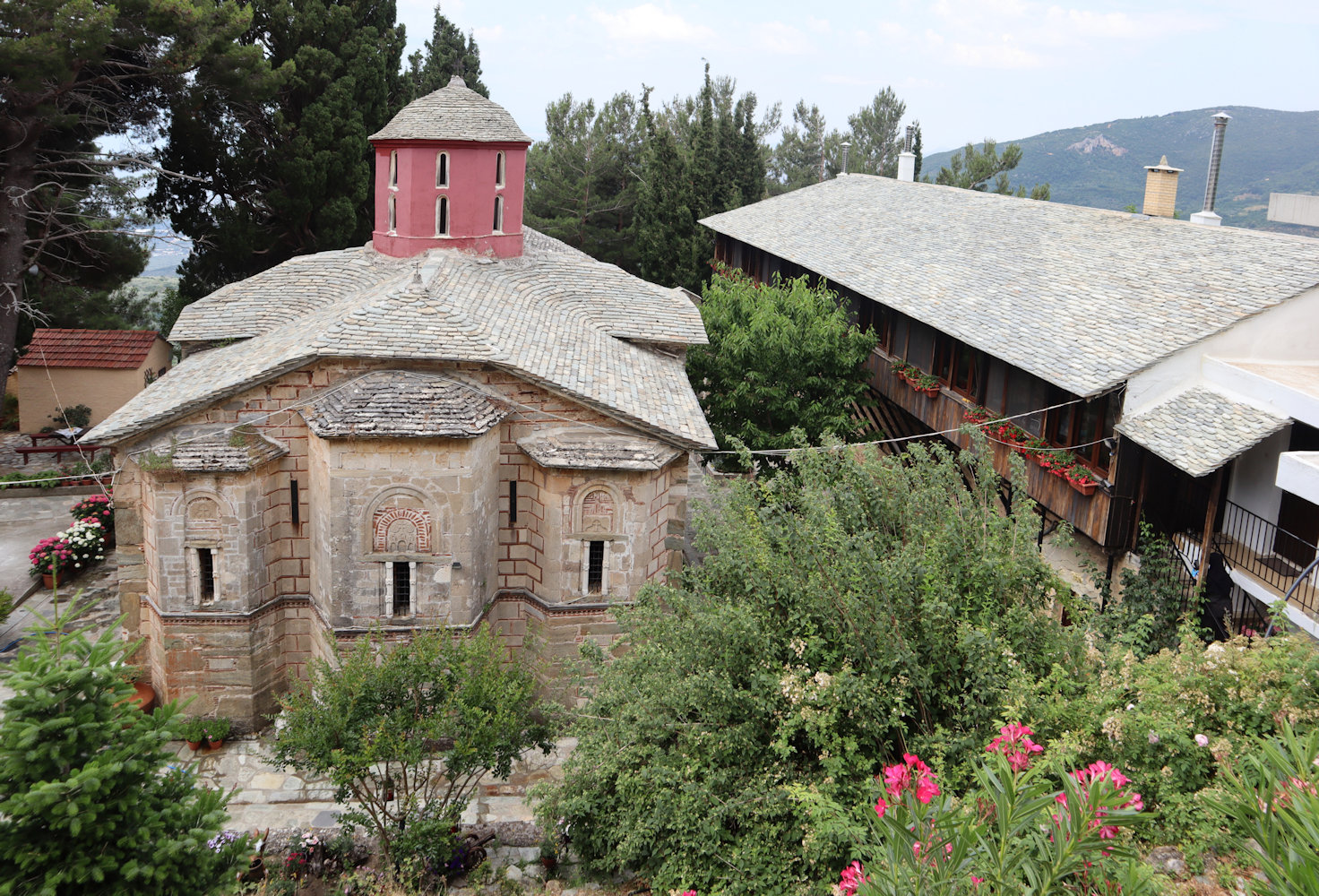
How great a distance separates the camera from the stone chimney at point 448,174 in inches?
829

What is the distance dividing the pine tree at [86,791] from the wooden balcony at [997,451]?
8674mm

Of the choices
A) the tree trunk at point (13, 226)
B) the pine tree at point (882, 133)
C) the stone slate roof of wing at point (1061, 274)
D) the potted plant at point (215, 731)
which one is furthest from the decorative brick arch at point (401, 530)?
the pine tree at point (882, 133)

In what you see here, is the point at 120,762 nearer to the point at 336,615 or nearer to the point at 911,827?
the point at 911,827

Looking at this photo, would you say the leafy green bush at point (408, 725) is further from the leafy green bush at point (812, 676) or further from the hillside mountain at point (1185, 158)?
the hillside mountain at point (1185, 158)

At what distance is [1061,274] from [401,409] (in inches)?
527

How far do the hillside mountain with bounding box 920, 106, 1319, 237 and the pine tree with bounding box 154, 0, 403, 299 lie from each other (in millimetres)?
93567

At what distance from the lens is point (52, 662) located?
7.94m

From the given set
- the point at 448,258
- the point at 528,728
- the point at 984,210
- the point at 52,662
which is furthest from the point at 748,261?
the point at 52,662

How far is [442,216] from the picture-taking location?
70.3ft

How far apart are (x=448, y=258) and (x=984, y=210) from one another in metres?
14.8

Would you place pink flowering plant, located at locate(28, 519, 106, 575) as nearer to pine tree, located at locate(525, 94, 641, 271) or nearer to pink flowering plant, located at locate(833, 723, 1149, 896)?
pink flowering plant, located at locate(833, 723, 1149, 896)

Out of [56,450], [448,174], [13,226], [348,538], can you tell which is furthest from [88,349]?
[348,538]

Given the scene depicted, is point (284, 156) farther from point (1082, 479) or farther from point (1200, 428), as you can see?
point (1200, 428)

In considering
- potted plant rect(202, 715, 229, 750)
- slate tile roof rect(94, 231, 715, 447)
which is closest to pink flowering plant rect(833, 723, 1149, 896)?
slate tile roof rect(94, 231, 715, 447)
